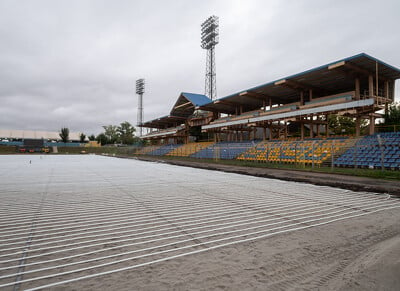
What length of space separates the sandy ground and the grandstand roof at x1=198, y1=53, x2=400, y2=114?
1809 centimetres

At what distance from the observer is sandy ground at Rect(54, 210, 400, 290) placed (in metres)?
2.06

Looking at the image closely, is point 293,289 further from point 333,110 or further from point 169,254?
point 333,110

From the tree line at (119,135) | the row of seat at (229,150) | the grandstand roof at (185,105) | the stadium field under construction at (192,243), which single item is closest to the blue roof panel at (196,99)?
the grandstand roof at (185,105)

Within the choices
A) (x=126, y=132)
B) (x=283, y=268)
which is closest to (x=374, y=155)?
(x=283, y=268)

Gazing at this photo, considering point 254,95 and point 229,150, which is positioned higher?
point 254,95

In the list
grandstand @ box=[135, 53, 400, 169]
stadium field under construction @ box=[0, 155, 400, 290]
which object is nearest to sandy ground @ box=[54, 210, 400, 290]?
stadium field under construction @ box=[0, 155, 400, 290]

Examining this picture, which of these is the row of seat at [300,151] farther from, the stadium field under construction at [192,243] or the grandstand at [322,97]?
the stadium field under construction at [192,243]

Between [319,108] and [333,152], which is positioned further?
[319,108]

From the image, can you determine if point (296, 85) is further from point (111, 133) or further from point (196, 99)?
point (111, 133)

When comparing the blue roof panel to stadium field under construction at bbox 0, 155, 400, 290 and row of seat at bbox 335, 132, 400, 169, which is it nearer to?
row of seat at bbox 335, 132, 400, 169

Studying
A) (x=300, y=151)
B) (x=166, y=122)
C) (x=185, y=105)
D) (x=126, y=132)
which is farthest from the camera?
(x=126, y=132)

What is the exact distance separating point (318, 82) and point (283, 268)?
932 inches

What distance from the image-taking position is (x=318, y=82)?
2217 centimetres

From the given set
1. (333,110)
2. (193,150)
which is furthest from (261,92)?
(193,150)
